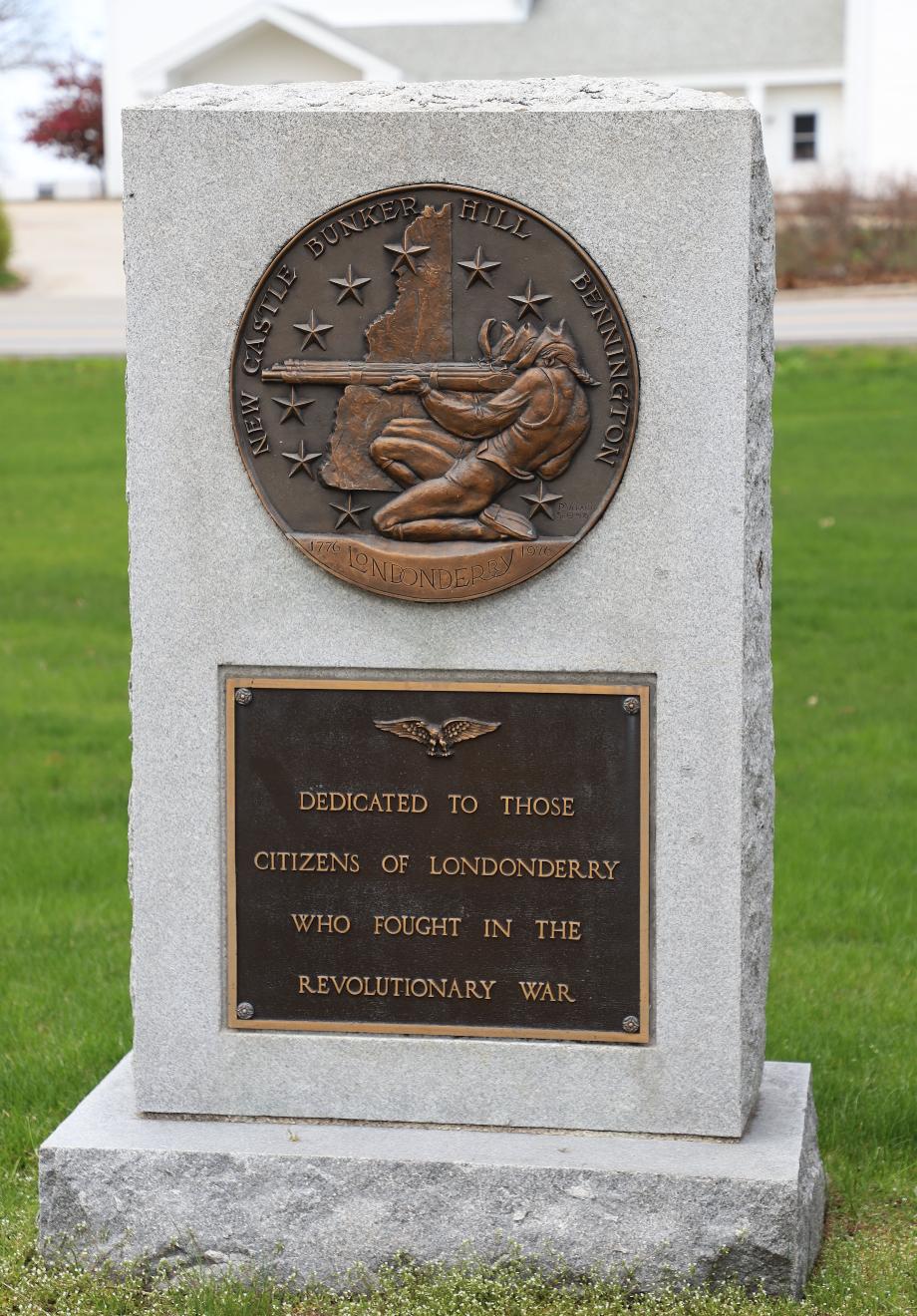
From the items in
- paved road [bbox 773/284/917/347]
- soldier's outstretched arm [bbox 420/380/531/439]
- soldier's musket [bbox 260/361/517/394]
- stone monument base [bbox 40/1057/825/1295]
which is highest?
paved road [bbox 773/284/917/347]

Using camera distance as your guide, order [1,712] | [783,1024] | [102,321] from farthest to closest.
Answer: [102,321] → [1,712] → [783,1024]

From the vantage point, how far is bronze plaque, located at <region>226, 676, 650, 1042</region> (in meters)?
3.96

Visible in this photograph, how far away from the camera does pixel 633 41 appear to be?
133ft

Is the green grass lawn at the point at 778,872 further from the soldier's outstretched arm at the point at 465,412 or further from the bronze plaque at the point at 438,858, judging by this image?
the soldier's outstretched arm at the point at 465,412

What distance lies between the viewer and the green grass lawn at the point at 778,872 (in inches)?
153

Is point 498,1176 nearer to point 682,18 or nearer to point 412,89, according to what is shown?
point 412,89

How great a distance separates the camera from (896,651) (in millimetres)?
8844

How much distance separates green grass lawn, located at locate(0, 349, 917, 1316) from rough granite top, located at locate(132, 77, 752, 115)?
2.45m

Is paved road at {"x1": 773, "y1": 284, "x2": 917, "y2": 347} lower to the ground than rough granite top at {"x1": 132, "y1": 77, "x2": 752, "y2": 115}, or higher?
higher

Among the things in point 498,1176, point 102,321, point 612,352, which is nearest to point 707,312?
point 612,352

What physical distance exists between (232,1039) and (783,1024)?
1830 mm

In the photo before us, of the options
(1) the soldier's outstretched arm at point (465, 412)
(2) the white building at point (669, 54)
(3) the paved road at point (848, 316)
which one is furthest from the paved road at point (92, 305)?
(1) the soldier's outstretched arm at point (465, 412)

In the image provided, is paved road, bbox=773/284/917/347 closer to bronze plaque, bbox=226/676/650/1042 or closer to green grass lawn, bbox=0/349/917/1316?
green grass lawn, bbox=0/349/917/1316

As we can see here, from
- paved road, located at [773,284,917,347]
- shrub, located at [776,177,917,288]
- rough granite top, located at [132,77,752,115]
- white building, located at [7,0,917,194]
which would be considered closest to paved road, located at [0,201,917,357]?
paved road, located at [773,284,917,347]
